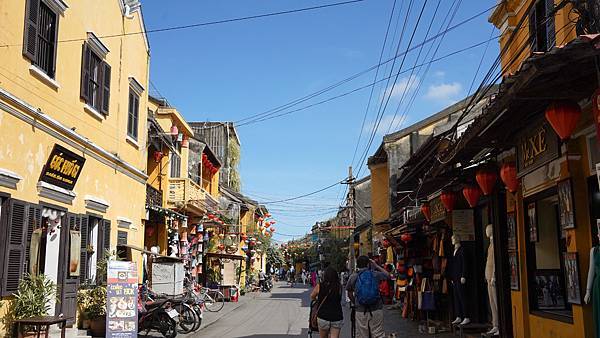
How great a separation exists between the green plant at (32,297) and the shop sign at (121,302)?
3.76 ft

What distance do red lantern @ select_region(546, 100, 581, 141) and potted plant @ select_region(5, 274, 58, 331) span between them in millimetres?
9415

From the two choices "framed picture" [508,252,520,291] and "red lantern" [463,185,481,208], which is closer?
"framed picture" [508,252,520,291]

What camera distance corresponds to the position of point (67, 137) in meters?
13.2

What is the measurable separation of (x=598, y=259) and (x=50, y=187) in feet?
33.9

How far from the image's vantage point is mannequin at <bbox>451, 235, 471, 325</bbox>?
13281 millimetres

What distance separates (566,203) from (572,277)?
978 mm

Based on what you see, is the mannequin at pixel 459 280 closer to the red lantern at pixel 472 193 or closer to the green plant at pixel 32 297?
the red lantern at pixel 472 193

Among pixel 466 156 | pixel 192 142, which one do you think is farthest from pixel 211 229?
pixel 466 156

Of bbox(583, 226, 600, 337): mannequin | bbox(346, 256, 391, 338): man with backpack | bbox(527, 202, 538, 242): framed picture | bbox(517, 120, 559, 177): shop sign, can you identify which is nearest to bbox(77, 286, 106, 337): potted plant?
bbox(346, 256, 391, 338): man with backpack

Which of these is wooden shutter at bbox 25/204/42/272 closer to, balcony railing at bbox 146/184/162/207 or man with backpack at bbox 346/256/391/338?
man with backpack at bbox 346/256/391/338

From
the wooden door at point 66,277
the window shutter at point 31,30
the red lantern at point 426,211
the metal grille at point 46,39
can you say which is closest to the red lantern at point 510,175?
the red lantern at point 426,211

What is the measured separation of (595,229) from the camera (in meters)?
7.46

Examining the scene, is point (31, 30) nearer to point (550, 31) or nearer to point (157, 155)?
point (550, 31)

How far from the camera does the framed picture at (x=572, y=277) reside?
7.60 metres
